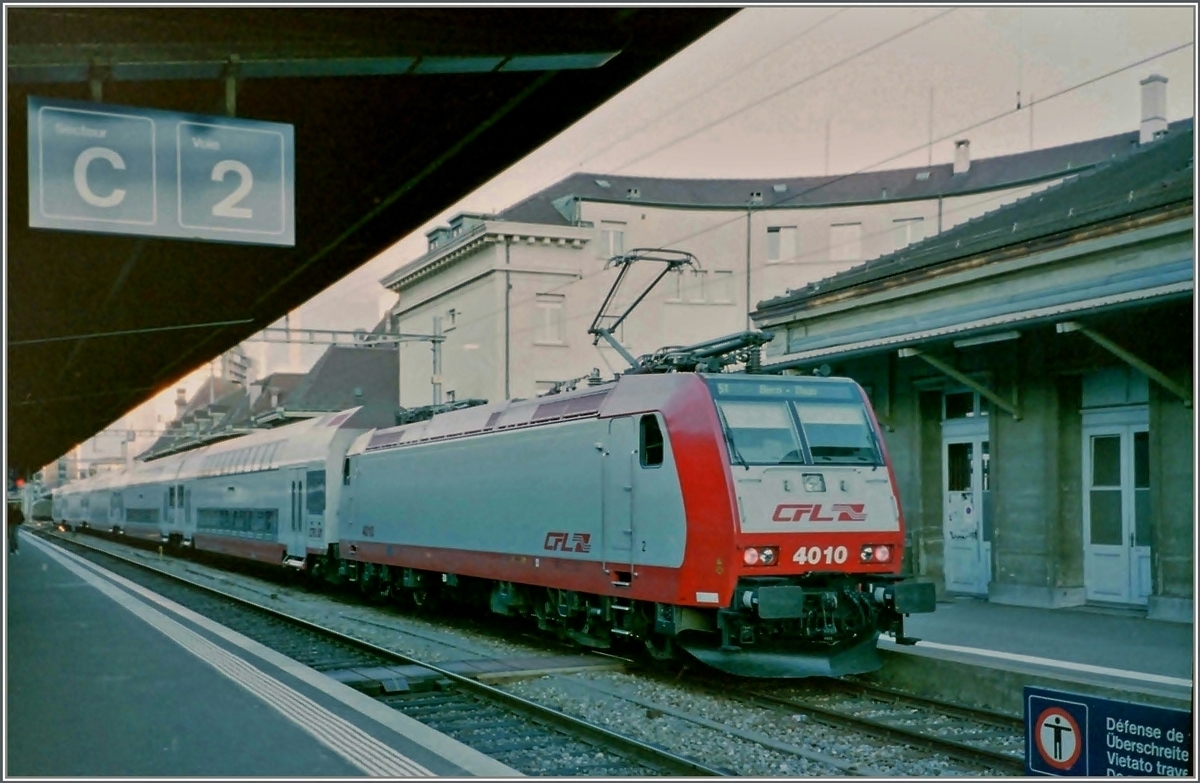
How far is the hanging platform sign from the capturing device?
24.2ft

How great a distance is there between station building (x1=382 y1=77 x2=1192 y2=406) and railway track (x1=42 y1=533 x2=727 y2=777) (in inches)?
646

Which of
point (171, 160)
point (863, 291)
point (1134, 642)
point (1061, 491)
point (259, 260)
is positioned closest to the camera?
point (171, 160)

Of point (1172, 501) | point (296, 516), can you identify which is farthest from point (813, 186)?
point (1172, 501)

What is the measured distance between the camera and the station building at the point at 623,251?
3350 centimetres

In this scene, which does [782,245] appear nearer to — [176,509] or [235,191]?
[176,509]

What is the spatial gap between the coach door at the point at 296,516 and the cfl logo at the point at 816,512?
1495cm

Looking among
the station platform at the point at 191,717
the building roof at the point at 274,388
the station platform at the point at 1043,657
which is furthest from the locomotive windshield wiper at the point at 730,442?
the building roof at the point at 274,388

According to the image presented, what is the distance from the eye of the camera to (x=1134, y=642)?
1267 centimetres

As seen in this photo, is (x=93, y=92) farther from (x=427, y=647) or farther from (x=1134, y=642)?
(x=1134, y=642)

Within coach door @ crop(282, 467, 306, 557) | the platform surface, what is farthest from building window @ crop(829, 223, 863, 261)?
the platform surface

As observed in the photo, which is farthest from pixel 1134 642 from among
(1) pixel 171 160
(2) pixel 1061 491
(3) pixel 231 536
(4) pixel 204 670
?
(3) pixel 231 536

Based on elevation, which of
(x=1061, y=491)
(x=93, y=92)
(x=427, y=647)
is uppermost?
(x=93, y=92)

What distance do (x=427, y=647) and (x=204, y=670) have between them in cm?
390

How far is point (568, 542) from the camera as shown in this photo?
13602 mm
